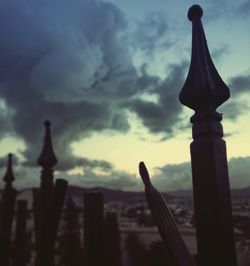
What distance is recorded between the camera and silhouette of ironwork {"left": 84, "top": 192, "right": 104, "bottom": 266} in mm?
2936

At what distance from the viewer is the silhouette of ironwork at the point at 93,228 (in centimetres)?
294

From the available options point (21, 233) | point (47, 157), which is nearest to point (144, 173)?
point (47, 157)

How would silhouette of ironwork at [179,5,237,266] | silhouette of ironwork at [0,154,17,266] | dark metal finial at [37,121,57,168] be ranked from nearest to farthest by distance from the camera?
silhouette of ironwork at [179,5,237,266] < dark metal finial at [37,121,57,168] < silhouette of ironwork at [0,154,17,266]

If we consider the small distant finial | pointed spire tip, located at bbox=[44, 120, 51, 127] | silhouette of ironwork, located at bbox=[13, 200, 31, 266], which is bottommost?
silhouette of ironwork, located at bbox=[13, 200, 31, 266]

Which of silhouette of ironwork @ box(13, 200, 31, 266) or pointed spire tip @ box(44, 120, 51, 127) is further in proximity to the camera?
silhouette of ironwork @ box(13, 200, 31, 266)

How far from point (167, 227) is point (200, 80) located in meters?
0.83

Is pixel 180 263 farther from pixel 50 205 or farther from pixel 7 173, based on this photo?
pixel 7 173

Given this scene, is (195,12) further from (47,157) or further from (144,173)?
(47,157)

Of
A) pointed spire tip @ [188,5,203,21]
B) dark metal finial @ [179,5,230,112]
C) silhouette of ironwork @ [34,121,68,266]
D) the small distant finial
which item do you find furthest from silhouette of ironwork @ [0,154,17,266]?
pointed spire tip @ [188,5,203,21]

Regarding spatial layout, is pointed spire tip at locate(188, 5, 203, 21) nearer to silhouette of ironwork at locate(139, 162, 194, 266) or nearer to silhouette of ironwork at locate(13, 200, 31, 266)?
silhouette of ironwork at locate(139, 162, 194, 266)

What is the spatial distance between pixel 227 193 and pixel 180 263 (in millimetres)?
432

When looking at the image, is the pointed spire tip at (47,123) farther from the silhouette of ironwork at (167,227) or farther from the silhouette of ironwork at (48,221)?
the silhouette of ironwork at (167,227)

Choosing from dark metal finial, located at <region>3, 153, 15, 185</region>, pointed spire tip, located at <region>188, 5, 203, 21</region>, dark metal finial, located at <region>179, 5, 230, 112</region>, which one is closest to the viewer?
dark metal finial, located at <region>179, 5, 230, 112</region>

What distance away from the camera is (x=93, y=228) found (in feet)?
9.85
